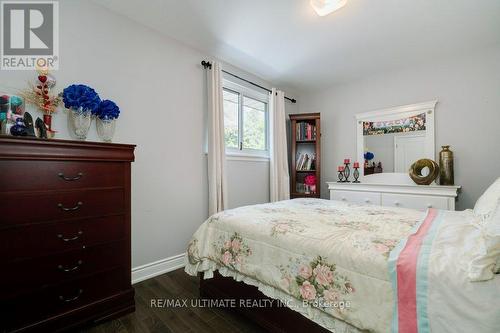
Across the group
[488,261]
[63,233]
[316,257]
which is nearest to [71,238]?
[63,233]

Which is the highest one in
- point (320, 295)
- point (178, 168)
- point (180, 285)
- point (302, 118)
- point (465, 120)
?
point (302, 118)

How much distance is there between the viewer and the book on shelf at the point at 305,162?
11.8 feet

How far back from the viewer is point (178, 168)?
2.36 m

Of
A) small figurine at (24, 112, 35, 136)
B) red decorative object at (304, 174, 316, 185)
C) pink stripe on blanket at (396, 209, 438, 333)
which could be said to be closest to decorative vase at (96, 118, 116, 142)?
small figurine at (24, 112, 35, 136)

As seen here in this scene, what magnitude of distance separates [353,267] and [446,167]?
8.28 ft

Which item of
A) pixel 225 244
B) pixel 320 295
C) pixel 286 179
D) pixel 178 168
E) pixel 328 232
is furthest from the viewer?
pixel 286 179

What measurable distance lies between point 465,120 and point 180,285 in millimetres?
3531

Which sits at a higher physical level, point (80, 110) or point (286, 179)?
point (80, 110)

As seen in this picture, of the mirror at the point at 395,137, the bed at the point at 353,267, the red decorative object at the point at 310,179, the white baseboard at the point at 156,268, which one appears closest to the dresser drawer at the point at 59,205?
the bed at the point at 353,267

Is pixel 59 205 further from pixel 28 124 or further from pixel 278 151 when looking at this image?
pixel 278 151

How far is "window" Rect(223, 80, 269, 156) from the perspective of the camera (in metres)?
2.96

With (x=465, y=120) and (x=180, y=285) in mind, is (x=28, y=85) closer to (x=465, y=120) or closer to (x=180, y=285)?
(x=180, y=285)

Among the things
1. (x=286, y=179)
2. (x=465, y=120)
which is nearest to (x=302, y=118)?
(x=286, y=179)

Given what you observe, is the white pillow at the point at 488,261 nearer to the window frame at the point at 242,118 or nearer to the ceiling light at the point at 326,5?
the ceiling light at the point at 326,5
